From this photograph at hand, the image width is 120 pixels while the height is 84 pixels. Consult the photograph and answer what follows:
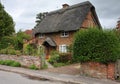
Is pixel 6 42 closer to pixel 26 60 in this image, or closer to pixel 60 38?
pixel 60 38

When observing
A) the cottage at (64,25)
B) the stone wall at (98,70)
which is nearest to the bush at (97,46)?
the stone wall at (98,70)

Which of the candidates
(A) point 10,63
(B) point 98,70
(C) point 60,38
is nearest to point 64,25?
(C) point 60,38

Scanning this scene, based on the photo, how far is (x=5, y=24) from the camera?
146 ft

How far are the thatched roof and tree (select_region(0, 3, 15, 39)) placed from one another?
768 centimetres

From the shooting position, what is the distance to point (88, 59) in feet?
56.4

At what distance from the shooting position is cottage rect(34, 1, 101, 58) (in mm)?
32906

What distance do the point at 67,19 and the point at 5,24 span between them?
1513cm

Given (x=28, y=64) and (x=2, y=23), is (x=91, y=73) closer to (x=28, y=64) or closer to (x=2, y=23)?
(x=28, y=64)

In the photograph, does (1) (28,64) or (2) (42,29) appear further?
(2) (42,29)

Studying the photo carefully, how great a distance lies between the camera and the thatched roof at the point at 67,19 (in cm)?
3272

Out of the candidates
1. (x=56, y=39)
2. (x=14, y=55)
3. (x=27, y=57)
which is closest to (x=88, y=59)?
(x=27, y=57)

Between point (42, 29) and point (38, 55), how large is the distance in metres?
15.9

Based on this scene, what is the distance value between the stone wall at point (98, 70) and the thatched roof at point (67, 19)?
14.3 metres

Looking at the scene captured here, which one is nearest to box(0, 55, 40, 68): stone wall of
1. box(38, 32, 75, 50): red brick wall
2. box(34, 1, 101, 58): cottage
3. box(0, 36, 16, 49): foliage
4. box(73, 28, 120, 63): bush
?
box(73, 28, 120, 63): bush
